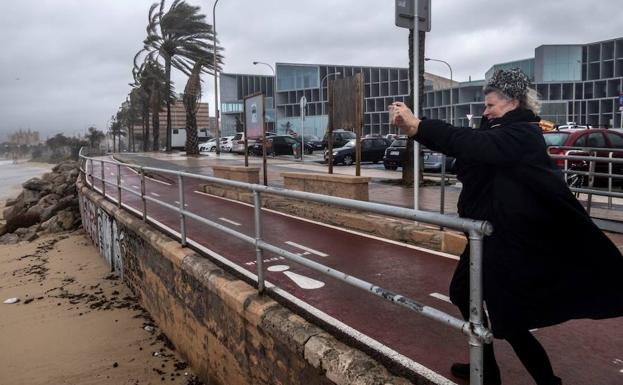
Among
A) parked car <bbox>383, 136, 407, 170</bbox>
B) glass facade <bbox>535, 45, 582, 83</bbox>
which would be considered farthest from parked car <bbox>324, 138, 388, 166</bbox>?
glass facade <bbox>535, 45, 582, 83</bbox>

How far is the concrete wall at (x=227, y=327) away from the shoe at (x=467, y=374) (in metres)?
0.34

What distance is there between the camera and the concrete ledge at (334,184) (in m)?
9.23

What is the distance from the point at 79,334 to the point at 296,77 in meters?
72.8

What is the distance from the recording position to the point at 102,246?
1143cm

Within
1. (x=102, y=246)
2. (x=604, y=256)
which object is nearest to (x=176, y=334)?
(x=604, y=256)

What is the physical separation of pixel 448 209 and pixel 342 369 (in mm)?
6670

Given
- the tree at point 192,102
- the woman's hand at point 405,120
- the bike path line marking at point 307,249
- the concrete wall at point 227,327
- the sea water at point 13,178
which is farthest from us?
the sea water at point 13,178

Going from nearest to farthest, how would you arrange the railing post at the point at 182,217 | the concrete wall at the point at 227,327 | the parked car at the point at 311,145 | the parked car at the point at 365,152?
the concrete wall at the point at 227,327 < the railing post at the point at 182,217 < the parked car at the point at 365,152 < the parked car at the point at 311,145

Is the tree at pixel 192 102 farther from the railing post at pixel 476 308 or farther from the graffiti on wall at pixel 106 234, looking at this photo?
the railing post at pixel 476 308

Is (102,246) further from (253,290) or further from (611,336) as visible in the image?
(611,336)

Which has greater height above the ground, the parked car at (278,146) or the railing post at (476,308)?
the parked car at (278,146)

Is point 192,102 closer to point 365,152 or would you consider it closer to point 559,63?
point 365,152

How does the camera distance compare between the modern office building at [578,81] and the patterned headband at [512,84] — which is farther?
the modern office building at [578,81]

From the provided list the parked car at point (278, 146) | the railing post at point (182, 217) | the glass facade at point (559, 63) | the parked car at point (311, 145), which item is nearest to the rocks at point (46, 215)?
the railing post at point (182, 217)
